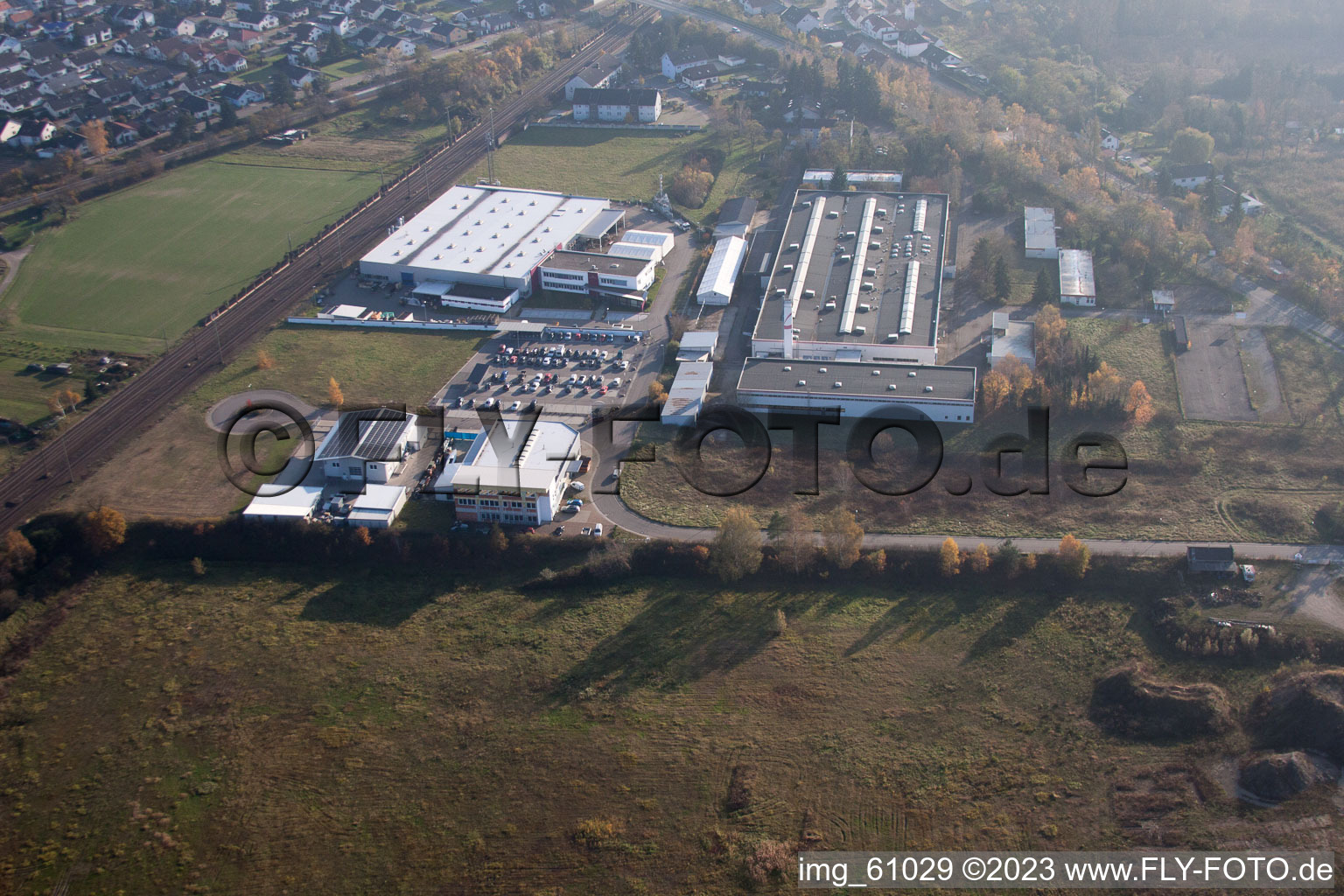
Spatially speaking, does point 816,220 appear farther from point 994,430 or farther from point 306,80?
point 306,80

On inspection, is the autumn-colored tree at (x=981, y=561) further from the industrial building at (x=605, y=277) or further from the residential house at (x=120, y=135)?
the residential house at (x=120, y=135)

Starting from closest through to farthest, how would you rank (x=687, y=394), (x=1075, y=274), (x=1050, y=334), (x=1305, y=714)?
1. (x=1305, y=714)
2. (x=687, y=394)
3. (x=1050, y=334)
4. (x=1075, y=274)

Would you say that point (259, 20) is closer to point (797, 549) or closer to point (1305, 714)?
point (797, 549)

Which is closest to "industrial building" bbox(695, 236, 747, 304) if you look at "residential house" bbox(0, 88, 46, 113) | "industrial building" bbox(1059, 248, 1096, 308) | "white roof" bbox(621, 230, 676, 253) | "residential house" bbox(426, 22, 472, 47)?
"white roof" bbox(621, 230, 676, 253)

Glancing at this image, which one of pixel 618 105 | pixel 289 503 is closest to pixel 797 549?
pixel 289 503

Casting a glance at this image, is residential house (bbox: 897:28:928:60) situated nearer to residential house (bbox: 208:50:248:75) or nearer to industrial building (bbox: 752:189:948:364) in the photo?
industrial building (bbox: 752:189:948:364)

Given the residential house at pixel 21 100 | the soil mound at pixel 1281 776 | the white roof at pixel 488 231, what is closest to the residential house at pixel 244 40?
the residential house at pixel 21 100
